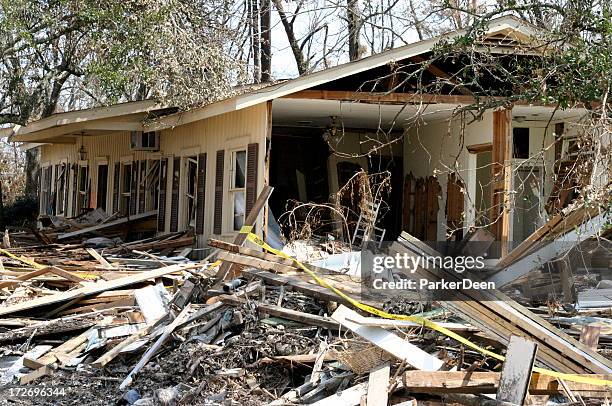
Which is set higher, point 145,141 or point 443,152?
point 145,141

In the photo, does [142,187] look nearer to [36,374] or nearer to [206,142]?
[206,142]

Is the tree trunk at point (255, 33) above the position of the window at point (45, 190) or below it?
above

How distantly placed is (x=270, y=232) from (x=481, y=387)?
10282 mm

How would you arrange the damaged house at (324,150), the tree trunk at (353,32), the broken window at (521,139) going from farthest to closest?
the tree trunk at (353,32) < the broken window at (521,139) < the damaged house at (324,150)

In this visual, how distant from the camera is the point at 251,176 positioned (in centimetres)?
1666

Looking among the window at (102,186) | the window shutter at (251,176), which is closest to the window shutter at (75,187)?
the window at (102,186)

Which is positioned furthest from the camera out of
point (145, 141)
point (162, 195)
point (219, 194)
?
point (145, 141)

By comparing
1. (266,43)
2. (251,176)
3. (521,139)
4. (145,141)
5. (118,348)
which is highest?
(266,43)

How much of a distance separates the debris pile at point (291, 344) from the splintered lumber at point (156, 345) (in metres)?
0.02

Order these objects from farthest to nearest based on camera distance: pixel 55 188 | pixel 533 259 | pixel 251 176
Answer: pixel 55 188 → pixel 251 176 → pixel 533 259

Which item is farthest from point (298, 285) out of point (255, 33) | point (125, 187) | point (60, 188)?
point (255, 33)

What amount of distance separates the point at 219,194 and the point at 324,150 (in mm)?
4575

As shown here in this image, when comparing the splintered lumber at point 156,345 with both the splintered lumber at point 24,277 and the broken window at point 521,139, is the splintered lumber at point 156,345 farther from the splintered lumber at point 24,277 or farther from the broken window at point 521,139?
the broken window at point 521,139

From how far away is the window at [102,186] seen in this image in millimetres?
25256
